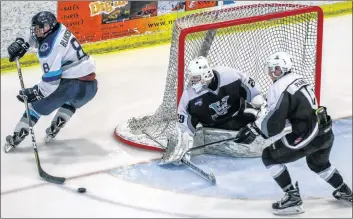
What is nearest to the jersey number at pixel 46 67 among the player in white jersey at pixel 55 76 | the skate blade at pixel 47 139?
the player in white jersey at pixel 55 76

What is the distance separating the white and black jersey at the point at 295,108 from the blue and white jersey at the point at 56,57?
1129mm

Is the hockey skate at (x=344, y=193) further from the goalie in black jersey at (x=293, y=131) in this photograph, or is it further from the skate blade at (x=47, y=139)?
the skate blade at (x=47, y=139)

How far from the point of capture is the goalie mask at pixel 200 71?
432cm

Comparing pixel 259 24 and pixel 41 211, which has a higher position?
pixel 259 24

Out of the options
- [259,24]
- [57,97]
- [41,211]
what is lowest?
[41,211]

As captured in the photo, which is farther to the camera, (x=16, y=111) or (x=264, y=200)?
(x=16, y=111)

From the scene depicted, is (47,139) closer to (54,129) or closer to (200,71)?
(54,129)

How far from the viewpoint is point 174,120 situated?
479 cm

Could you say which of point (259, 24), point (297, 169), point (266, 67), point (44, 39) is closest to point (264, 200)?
point (297, 169)

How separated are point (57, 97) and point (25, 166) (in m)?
0.38

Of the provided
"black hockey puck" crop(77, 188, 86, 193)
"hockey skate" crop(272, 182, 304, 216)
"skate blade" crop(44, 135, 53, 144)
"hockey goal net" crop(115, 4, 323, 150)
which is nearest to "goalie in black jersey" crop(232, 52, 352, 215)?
"hockey skate" crop(272, 182, 304, 216)

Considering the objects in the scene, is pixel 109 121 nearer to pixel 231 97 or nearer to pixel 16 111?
pixel 16 111

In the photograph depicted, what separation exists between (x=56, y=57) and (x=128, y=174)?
66 cm

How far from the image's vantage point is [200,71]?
4.32m
